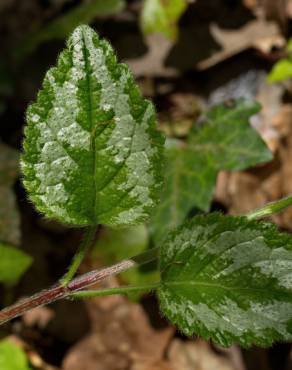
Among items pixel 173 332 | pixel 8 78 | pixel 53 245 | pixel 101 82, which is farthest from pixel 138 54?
pixel 101 82

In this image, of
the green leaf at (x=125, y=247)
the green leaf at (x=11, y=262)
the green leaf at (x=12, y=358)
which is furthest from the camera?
the green leaf at (x=125, y=247)

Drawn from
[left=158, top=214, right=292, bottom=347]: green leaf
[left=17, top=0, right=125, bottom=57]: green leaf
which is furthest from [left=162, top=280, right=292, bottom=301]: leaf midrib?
[left=17, top=0, right=125, bottom=57]: green leaf

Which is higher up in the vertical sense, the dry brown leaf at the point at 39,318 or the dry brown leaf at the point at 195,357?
the dry brown leaf at the point at 39,318

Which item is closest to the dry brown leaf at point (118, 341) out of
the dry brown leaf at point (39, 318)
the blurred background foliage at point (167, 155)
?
the blurred background foliage at point (167, 155)

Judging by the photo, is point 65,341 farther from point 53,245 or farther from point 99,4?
point 99,4

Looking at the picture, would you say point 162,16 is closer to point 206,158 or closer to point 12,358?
point 206,158

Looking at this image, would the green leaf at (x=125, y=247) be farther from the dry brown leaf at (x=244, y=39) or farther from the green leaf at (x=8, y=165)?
the dry brown leaf at (x=244, y=39)
